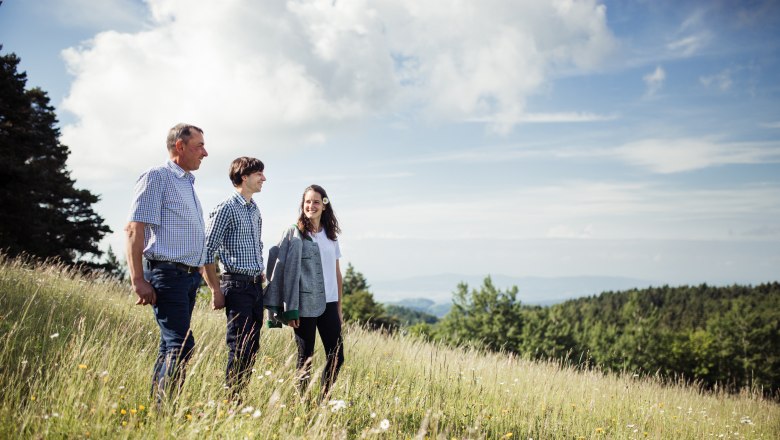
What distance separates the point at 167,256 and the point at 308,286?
1.33 m

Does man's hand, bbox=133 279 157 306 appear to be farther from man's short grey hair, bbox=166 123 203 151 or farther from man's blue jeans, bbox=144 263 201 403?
man's short grey hair, bbox=166 123 203 151

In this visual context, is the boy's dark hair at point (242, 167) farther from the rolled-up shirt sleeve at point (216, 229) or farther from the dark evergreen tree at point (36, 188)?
the dark evergreen tree at point (36, 188)

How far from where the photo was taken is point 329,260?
475 cm

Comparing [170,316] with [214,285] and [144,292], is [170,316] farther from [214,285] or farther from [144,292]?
[214,285]

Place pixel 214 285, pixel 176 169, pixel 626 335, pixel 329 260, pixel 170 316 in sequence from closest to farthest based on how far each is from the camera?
pixel 170 316
pixel 176 169
pixel 214 285
pixel 329 260
pixel 626 335

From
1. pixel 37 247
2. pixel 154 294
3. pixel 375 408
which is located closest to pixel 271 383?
pixel 375 408

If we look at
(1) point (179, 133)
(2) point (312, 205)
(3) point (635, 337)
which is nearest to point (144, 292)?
(1) point (179, 133)

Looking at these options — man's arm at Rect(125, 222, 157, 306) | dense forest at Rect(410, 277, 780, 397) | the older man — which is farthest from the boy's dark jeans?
dense forest at Rect(410, 277, 780, 397)

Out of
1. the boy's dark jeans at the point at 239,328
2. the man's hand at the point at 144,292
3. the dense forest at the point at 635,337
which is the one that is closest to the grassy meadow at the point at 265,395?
the boy's dark jeans at the point at 239,328

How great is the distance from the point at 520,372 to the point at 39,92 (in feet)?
97.4

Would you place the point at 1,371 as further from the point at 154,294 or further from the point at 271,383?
the point at 271,383

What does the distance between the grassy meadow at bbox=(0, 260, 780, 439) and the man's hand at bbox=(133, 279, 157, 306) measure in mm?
520

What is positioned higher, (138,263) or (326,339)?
(138,263)

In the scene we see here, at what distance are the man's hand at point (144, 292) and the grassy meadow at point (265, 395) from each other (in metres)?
0.52
